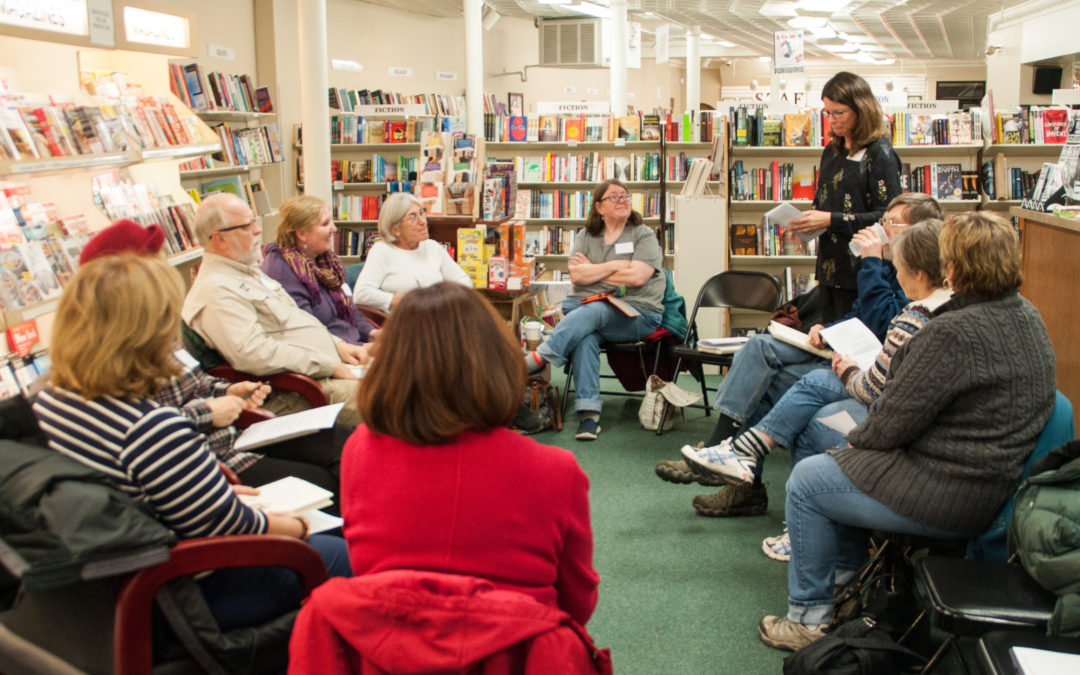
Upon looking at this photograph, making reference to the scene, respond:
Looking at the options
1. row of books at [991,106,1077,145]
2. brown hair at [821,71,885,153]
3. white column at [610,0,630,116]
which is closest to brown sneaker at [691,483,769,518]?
brown hair at [821,71,885,153]

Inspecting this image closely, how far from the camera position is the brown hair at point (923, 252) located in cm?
263

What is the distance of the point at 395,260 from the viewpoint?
4.52 metres

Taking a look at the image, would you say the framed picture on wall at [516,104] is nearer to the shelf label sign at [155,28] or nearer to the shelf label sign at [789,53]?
the shelf label sign at [789,53]

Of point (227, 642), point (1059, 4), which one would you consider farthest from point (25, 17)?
point (1059, 4)

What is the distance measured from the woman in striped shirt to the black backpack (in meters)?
1.35

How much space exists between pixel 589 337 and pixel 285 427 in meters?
2.26

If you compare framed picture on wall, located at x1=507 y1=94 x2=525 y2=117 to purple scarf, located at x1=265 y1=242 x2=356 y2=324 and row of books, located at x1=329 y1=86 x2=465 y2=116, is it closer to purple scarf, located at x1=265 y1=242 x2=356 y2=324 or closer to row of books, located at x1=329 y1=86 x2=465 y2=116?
row of books, located at x1=329 y1=86 x2=465 y2=116

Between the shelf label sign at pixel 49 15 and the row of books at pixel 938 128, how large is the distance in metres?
5.42

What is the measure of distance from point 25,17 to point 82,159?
1.66ft

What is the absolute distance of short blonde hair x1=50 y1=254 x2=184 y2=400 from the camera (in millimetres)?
1606

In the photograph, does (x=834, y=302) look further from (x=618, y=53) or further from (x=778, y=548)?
(x=618, y=53)

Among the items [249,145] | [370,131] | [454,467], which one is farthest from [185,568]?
[370,131]

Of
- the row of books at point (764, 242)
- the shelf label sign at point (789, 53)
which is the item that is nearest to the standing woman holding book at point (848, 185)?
the row of books at point (764, 242)

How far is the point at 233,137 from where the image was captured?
6.88 m
